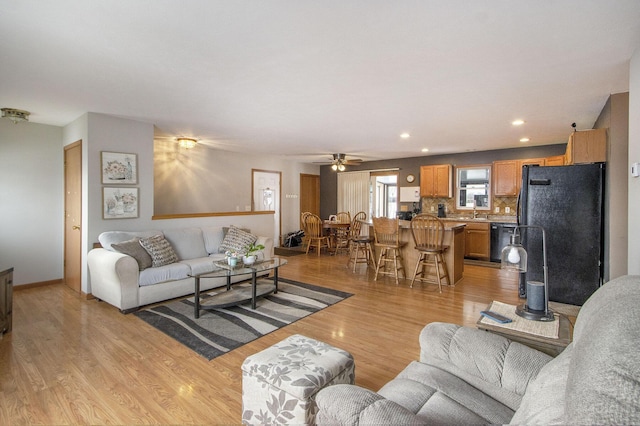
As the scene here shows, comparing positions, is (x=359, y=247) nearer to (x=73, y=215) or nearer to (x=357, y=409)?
(x=73, y=215)

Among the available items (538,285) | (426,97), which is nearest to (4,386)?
(538,285)

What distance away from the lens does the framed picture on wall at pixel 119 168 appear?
4180 millimetres

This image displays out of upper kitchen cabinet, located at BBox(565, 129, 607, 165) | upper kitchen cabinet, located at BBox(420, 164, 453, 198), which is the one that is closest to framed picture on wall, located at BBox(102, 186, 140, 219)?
upper kitchen cabinet, located at BBox(565, 129, 607, 165)

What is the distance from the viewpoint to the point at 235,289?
432 centimetres

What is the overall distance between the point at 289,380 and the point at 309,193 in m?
8.03

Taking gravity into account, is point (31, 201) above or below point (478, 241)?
above

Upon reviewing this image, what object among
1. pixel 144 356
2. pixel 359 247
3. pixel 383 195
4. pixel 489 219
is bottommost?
pixel 144 356

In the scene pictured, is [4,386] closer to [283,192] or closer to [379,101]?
[379,101]

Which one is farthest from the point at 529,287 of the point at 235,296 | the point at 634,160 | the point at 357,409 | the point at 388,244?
the point at 388,244

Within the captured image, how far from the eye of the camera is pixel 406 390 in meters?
1.40

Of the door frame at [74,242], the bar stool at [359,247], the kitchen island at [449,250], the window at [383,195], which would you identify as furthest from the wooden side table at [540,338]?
the window at [383,195]

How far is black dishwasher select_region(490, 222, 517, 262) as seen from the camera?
20.7 feet

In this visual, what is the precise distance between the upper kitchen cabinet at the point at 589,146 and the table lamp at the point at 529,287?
2.70 m

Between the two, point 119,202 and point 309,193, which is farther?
point 309,193
